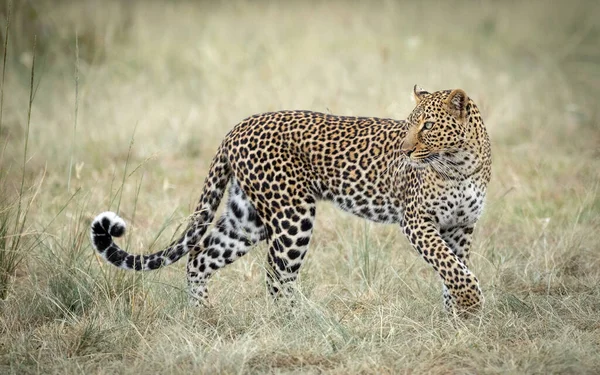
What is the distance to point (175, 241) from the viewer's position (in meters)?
6.43

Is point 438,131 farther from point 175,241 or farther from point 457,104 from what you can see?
point 175,241

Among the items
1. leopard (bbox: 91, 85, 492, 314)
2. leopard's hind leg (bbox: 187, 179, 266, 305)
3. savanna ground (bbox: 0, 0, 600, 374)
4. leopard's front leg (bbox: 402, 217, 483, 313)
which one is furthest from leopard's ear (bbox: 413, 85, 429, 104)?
leopard's hind leg (bbox: 187, 179, 266, 305)

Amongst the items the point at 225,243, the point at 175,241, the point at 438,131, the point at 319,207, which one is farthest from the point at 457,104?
the point at 319,207

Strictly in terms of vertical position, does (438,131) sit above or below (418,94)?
below

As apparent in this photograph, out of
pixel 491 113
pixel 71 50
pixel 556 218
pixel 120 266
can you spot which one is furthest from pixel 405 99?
pixel 120 266

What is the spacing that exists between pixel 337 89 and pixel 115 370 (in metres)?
7.32

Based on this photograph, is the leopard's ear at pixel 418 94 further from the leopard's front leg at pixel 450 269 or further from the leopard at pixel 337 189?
the leopard's front leg at pixel 450 269

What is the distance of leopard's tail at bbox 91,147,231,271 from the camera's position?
19.4 feet

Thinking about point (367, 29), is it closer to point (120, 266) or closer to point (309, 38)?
point (309, 38)

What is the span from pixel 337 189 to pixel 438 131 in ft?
2.96

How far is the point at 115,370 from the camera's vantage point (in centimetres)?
519

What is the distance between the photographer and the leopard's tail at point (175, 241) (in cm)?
590

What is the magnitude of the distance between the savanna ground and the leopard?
0.21m

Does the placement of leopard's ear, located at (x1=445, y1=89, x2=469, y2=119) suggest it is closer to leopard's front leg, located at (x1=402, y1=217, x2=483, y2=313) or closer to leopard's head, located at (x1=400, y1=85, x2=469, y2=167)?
leopard's head, located at (x1=400, y1=85, x2=469, y2=167)
